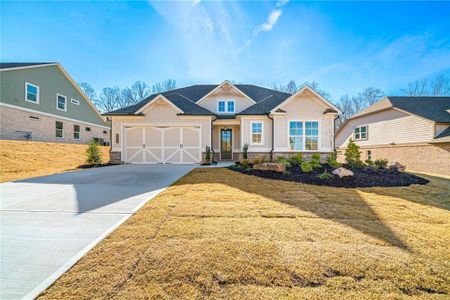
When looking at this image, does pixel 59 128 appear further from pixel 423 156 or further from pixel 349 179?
pixel 423 156

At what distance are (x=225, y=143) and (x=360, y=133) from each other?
14.1m

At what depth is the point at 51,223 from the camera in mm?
3256

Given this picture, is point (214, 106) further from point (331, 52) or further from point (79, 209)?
point (79, 209)

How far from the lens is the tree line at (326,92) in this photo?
1051 inches

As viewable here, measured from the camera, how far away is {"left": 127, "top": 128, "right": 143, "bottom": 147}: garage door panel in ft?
40.5

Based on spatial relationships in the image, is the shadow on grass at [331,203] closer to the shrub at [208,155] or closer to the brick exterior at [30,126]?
the shrub at [208,155]

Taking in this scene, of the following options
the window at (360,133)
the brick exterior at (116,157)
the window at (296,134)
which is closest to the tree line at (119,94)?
the brick exterior at (116,157)

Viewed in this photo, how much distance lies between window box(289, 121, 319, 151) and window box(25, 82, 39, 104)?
20.7m

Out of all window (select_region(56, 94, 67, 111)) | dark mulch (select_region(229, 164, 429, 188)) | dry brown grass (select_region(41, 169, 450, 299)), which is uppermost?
window (select_region(56, 94, 67, 111))

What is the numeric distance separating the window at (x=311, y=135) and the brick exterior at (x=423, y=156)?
8.46 m

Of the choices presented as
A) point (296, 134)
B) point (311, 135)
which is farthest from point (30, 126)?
point (311, 135)

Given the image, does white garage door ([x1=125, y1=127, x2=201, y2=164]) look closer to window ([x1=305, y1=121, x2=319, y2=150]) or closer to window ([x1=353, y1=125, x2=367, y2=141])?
window ([x1=305, y1=121, x2=319, y2=150])

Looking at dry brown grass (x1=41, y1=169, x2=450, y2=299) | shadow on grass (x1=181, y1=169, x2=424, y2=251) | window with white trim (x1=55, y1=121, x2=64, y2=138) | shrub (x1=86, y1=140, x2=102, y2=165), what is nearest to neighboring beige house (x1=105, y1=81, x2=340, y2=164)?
shrub (x1=86, y1=140, x2=102, y2=165)

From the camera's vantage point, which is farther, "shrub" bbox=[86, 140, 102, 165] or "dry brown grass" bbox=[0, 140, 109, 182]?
"shrub" bbox=[86, 140, 102, 165]
